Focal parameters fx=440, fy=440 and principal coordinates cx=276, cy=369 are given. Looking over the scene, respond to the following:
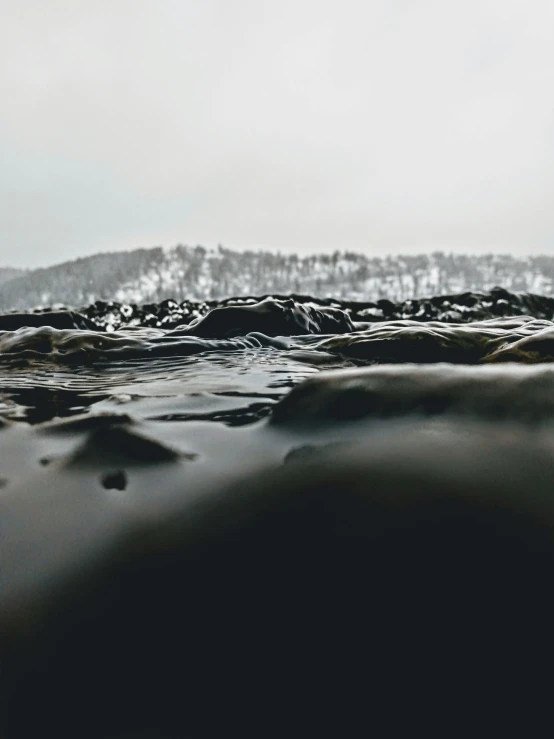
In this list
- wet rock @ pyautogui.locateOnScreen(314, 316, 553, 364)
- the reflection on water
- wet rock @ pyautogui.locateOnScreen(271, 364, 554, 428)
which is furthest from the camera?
wet rock @ pyautogui.locateOnScreen(314, 316, 553, 364)

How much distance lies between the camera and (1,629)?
56 centimetres

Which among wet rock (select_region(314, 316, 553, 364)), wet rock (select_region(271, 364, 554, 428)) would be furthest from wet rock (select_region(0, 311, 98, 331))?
wet rock (select_region(271, 364, 554, 428))

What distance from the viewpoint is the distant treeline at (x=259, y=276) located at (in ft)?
340

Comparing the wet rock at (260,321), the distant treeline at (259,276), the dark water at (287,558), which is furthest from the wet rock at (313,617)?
the distant treeline at (259,276)

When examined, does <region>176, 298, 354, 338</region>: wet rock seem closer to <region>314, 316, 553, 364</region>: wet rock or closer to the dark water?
<region>314, 316, 553, 364</region>: wet rock

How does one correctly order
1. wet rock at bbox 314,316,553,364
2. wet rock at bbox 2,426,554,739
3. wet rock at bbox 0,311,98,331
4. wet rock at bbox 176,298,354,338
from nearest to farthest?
wet rock at bbox 2,426,554,739 → wet rock at bbox 314,316,553,364 → wet rock at bbox 176,298,354,338 → wet rock at bbox 0,311,98,331

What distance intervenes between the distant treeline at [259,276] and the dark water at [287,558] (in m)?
101

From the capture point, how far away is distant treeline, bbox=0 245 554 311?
104 meters

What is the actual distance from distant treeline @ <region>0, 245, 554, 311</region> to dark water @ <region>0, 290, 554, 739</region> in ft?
332

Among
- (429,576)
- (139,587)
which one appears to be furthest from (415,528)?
(139,587)

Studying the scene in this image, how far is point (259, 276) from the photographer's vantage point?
116m

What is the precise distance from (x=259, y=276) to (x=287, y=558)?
117831 mm

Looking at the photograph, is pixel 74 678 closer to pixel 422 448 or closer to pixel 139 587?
pixel 139 587

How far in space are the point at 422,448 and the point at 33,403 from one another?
1.43 meters
